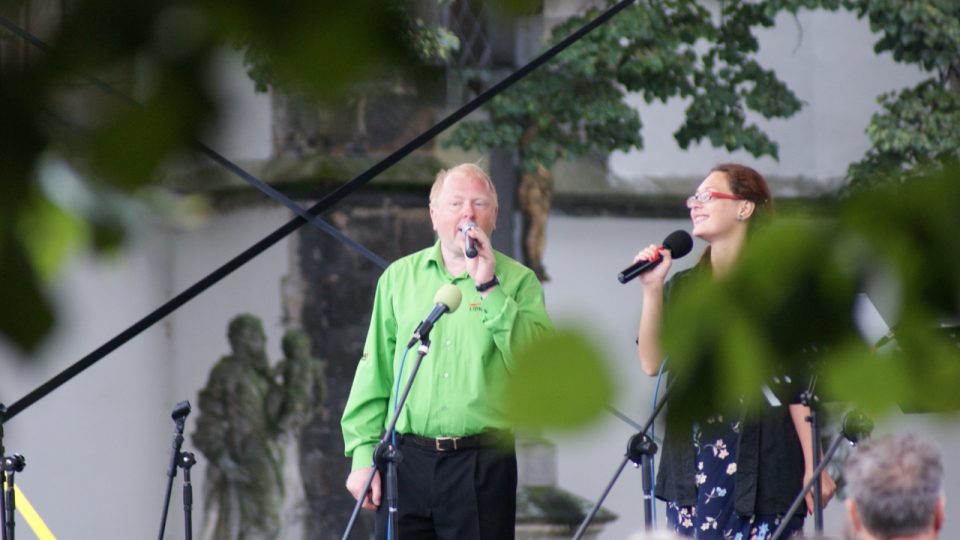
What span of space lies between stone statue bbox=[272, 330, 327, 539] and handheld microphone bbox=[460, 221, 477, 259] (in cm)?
37

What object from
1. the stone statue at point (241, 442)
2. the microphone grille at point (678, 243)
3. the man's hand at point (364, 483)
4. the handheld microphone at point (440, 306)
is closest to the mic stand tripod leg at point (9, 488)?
the stone statue at point (241, 442)

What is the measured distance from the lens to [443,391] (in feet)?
10.7

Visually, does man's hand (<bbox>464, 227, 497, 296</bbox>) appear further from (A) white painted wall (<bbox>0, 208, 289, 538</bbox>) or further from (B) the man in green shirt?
(A) white painted wall (<bbox>0, 208, 289, 538</bbox>)

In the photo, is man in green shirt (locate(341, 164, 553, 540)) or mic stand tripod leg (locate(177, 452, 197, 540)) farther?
man in green shirt (locate(341, 164, 553, 540))

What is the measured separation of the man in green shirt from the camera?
3.21m

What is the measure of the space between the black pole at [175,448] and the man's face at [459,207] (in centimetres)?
72

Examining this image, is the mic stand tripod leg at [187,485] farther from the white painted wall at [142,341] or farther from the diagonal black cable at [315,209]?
the diagonal black cable at [315,209]

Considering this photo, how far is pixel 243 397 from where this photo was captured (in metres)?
1.78

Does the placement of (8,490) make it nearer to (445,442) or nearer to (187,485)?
(187,485)

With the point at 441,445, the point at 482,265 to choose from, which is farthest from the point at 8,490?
the point at 482,265

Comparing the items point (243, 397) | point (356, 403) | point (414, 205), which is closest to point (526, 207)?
point (356, 403)

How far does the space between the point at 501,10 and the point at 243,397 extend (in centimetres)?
104

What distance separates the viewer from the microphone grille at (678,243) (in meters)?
2.10

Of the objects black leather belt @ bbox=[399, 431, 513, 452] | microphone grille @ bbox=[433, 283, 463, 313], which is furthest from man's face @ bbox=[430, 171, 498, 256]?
black leather belt @ bbox=[399, 431, 513, 452]
